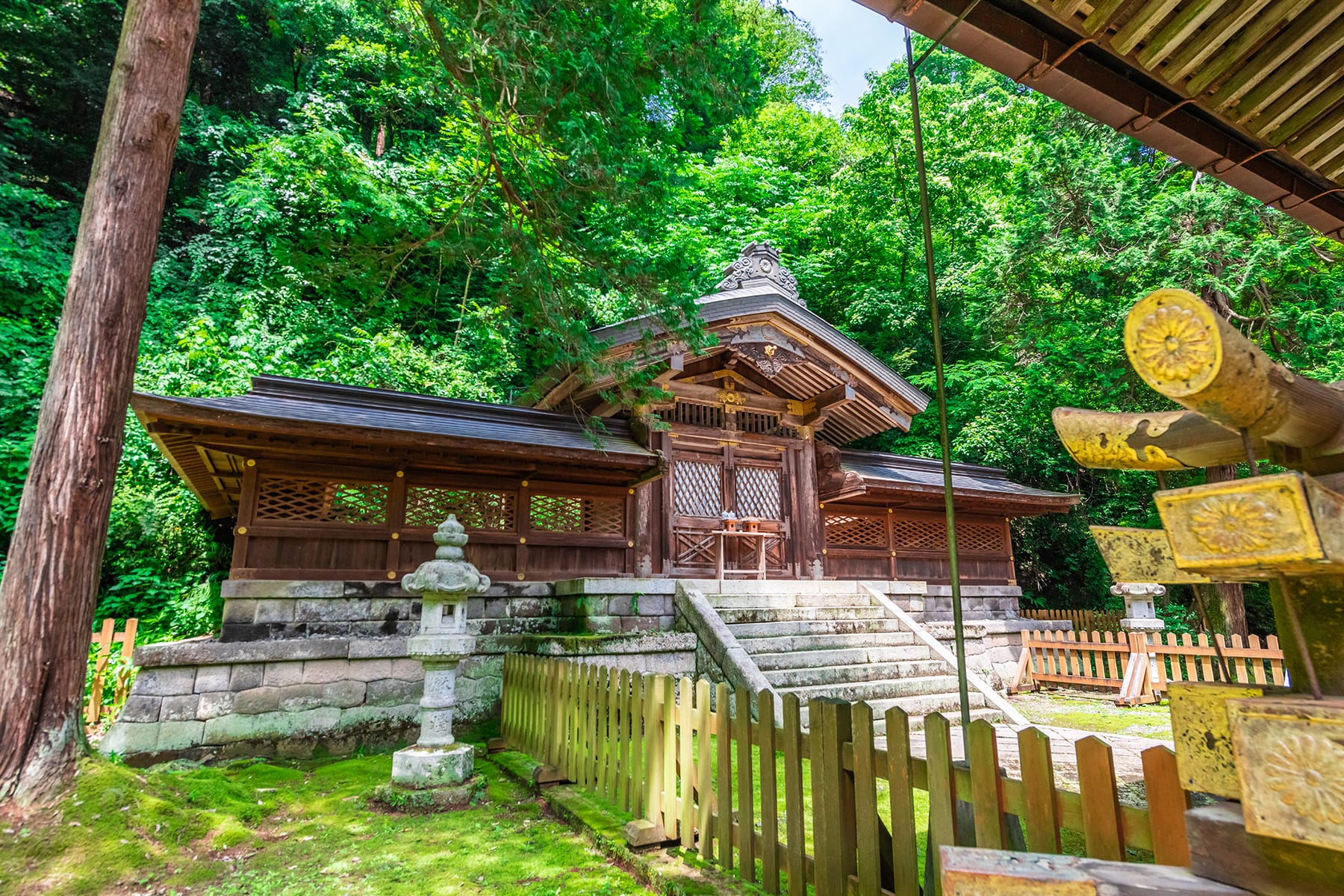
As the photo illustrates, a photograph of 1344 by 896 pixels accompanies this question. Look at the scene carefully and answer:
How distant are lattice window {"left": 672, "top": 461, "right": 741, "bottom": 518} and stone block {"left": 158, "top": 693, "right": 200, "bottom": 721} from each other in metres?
6.19

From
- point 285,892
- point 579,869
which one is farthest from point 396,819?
point 579,869

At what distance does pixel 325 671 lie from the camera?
6191 millimetres

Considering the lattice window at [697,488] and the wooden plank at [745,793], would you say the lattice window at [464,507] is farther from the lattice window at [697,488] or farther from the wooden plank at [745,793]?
the wooden plank at [745,793]

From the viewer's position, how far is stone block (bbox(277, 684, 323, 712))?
5.96 meters

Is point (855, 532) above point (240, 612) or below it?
above

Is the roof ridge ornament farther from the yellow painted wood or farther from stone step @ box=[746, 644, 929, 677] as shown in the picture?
the yellow painted wood

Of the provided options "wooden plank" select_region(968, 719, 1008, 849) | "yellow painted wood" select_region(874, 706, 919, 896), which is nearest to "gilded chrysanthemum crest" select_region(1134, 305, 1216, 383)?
"wooden plank" select_region(968, 719, 1008, 849)

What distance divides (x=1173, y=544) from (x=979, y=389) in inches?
600

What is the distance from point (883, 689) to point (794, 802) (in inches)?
179

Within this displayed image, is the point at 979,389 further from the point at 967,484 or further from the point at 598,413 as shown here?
the point at 598,413

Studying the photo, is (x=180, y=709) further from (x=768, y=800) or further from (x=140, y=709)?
(x=768, y=800)

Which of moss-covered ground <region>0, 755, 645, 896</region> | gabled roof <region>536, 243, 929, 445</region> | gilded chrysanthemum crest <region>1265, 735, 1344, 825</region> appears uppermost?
gabled roof <region>536, 243, 929, 445</region>

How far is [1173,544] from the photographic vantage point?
122 centimetres

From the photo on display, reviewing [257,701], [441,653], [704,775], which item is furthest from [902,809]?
[257,701]
